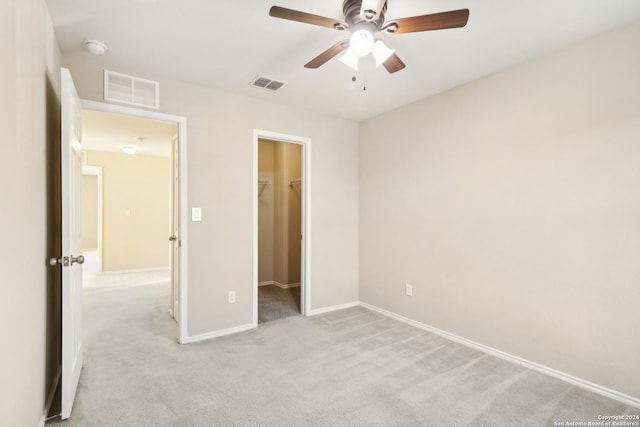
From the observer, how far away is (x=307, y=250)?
148 inches

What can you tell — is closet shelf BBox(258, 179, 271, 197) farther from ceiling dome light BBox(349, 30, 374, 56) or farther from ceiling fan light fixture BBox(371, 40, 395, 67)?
ceiling dome light BBox(349, 30, 374, 56)

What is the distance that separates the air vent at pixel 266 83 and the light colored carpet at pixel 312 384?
2.46 meters

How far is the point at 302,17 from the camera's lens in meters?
1.61

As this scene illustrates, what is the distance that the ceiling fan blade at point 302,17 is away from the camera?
1.56 metres

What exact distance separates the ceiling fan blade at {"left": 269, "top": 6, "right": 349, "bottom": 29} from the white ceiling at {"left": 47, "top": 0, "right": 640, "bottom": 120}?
28cm

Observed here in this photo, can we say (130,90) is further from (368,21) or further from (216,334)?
(216,334)

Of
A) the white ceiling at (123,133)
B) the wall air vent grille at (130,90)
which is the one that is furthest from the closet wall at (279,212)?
the wall air vent grille at (130,90)

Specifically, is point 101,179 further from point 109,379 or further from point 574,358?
point 574,358

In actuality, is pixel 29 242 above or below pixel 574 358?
above

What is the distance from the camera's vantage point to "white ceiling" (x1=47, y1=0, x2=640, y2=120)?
1.90 metres

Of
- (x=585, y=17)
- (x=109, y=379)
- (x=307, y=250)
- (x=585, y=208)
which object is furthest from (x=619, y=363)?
(x=109, y=379)

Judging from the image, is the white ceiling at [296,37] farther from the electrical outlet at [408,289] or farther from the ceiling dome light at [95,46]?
the electrical outlet at [408,289]

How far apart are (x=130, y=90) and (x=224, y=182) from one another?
3.66ft

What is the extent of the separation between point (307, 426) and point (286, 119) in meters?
2.93
